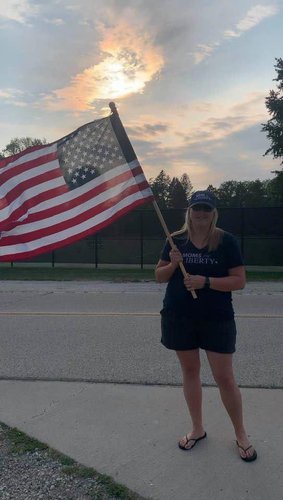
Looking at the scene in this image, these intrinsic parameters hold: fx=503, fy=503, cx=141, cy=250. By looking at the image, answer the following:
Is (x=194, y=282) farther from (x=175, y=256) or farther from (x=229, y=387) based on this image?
(x=229, y=387)

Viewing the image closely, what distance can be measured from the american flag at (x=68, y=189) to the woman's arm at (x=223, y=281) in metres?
1.02

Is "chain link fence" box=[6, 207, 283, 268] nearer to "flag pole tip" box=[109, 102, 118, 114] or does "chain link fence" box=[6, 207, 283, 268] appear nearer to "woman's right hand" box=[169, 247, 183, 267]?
"flag pole tip" box=[109, 102, 118, 114]

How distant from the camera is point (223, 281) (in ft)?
10.9

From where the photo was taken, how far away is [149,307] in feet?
31.4

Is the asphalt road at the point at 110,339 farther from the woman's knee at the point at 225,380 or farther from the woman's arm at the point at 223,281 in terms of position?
the woman's arm at the point at 223,281

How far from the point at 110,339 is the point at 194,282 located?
3.86m

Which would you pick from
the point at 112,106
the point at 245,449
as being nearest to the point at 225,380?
the point at 245,449

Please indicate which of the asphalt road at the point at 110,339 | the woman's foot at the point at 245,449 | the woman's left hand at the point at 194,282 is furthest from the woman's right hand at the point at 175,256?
the asphalt road at the point at 110,339

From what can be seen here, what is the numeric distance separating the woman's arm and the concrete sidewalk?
119 cm

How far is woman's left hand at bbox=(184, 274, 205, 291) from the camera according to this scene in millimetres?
3275

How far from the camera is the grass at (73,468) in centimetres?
303

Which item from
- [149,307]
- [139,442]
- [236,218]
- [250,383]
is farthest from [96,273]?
[139,442]

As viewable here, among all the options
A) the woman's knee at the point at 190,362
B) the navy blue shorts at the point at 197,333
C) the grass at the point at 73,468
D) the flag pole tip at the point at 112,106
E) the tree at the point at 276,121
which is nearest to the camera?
the grass at the point at 73,468

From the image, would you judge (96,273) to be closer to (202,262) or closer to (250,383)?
(250,383)
